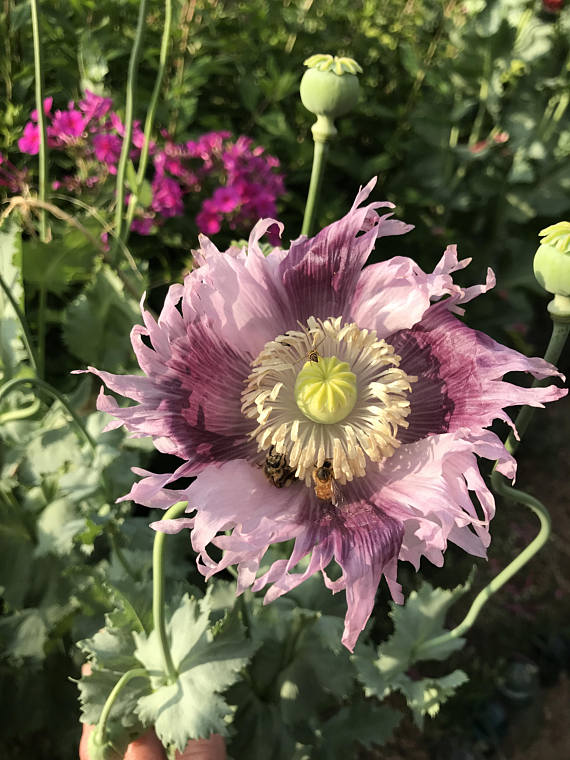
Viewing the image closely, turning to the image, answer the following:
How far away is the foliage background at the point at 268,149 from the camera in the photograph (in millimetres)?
1361

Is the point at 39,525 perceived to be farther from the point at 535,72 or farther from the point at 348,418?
the point at 535,72

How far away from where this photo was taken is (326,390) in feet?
2.80

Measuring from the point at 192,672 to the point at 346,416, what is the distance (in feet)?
1.50

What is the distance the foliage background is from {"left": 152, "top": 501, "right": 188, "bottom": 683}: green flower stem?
0.18 m

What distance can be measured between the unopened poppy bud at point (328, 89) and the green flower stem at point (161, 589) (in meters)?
0.56

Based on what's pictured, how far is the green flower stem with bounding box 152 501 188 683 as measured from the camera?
805mm

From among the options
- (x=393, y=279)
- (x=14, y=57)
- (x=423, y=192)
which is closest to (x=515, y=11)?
(x=423, y=192)

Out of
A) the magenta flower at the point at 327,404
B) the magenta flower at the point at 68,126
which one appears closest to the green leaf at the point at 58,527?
the magenta flower at the point at 327,404

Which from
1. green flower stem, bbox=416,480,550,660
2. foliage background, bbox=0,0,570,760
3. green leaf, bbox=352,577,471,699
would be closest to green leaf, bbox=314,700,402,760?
foliage background, bbox=0,0,570,760

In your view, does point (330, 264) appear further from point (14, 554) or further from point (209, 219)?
point (14, 554)

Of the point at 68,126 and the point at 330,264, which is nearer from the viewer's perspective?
the point at 330,264

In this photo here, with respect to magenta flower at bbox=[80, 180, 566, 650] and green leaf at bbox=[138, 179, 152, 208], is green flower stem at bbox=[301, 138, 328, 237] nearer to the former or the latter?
magenta flower at bbox=[80, 180, 566, 650]

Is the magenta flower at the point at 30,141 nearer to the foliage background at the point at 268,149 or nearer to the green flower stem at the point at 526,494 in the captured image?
the foliage background at the point at 268,149

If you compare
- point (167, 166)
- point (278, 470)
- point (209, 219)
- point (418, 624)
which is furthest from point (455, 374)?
point (167, 166)
